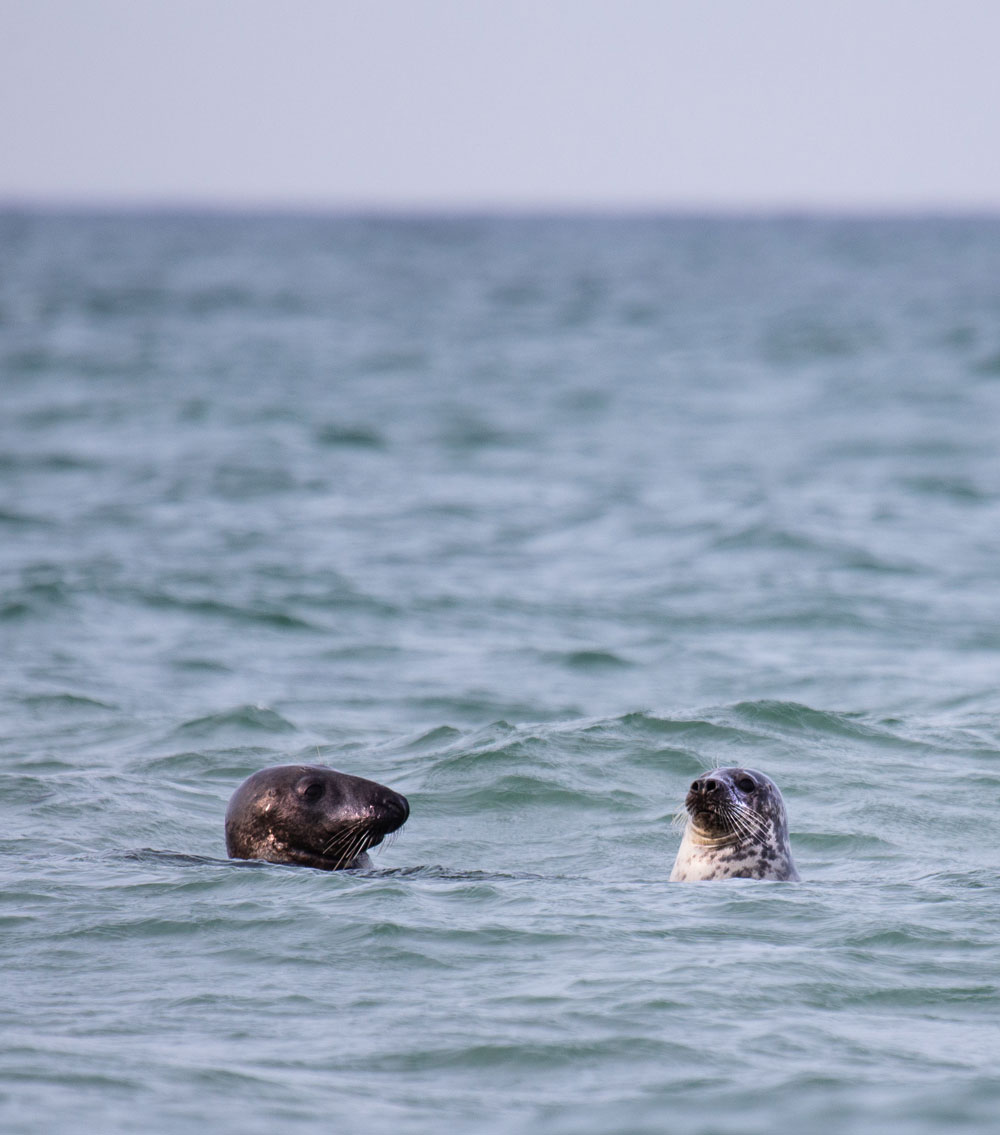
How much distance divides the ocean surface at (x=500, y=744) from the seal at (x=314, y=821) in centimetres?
29

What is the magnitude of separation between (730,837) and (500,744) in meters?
3.39

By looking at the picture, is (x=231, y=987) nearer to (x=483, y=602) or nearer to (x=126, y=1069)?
(x=126, y=1069)

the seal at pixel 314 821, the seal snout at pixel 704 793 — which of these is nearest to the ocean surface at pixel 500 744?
the seal at pixel 314 821

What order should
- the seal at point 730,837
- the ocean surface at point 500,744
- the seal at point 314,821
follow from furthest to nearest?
the seal at point 314,821, the seal at point 730,837, the ocean surface at point 500,744

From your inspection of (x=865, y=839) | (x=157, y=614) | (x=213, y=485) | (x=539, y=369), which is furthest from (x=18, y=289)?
(x=865, y=839)

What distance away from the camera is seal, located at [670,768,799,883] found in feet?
31.0

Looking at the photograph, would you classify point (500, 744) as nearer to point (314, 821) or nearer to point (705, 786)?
point (314, 821)

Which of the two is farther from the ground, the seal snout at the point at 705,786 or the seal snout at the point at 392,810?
the seal snout at the point at 705,786

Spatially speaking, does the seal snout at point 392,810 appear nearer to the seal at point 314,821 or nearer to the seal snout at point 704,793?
the seal at point 314,821

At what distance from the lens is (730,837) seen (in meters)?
9.48

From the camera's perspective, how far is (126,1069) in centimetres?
655

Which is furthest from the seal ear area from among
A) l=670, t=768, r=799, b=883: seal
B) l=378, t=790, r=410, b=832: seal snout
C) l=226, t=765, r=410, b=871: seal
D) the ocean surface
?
l=670, t=768, r=799, b=883: seal

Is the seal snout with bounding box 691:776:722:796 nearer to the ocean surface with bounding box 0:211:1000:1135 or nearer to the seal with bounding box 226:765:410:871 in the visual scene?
the ocean surface with bounding box 0:211:1000:1135

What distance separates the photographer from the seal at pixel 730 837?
31.0 ft
